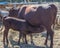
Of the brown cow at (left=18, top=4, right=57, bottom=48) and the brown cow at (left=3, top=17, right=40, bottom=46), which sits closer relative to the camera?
the brown cow at (left=18, top=4, right=57, bottom=48)

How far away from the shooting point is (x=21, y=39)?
805 cm

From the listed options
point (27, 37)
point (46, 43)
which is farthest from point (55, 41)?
point (27, 37)

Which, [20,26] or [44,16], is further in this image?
[20,26]

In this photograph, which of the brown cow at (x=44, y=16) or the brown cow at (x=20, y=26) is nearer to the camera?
the brown cow at (x=44, y=16)

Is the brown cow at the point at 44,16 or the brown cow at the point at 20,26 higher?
the brown cow at the point at 44,16

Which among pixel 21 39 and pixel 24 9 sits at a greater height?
pixel 24 9

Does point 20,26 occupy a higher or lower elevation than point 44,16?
lower

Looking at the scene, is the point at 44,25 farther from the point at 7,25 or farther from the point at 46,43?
the point at 7,25

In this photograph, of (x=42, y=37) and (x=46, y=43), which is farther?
(x=42, y=37)

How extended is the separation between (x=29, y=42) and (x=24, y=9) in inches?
46.8

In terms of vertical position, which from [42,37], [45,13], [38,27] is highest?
[45,13]

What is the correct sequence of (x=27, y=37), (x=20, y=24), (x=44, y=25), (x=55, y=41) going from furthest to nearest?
1. (x=27, y=37)
2. (x=55, y=41)
3. (x=20, y=24)
4. (x=44, y=25)

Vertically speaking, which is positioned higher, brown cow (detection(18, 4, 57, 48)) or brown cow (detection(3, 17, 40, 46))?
brown cow (detection(18, 4, 57, 48))

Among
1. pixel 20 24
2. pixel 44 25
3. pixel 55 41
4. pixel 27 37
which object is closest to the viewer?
pixel 44 25
